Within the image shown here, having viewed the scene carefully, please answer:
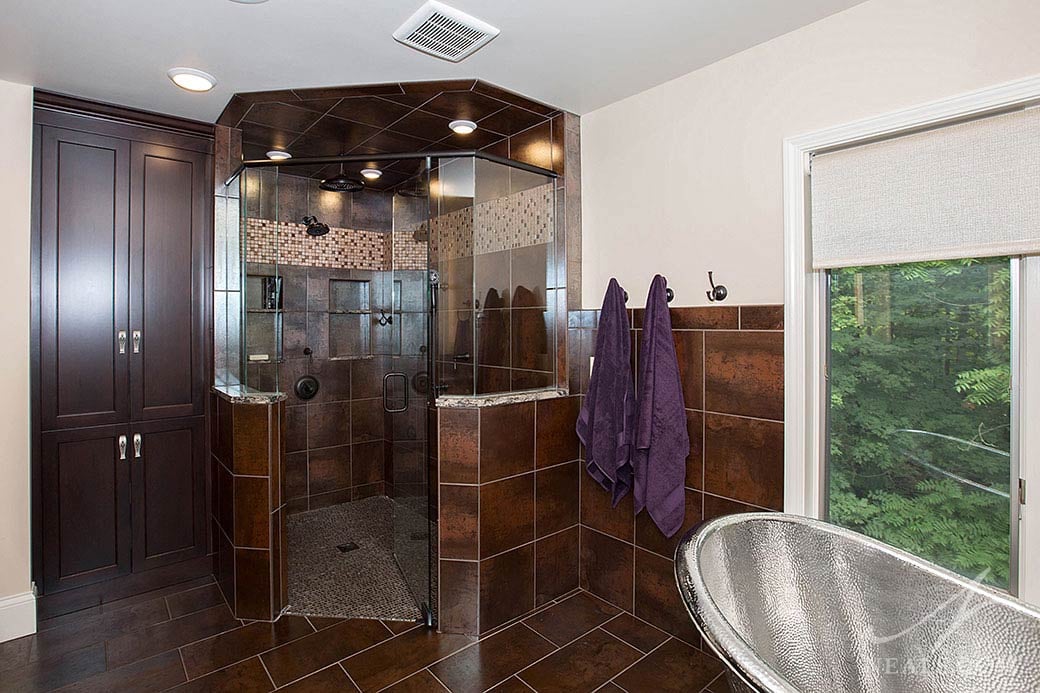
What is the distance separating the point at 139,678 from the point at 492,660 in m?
1.39

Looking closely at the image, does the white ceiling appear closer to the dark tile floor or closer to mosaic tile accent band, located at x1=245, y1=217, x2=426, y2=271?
mosaic tile accent band, located at x1=245, y1=217, x2=426, y2=271

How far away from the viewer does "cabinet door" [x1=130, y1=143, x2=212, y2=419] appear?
290cm

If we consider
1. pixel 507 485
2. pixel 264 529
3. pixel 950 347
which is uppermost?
pixel 950 347

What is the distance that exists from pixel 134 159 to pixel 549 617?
3.08m

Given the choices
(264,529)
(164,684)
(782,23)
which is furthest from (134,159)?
(782,23)

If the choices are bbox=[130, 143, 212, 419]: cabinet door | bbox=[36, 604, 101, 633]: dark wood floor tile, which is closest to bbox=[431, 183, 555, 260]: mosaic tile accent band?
bbox=[130, 143, 212, 419]: cabinet door

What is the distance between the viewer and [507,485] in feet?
8.77

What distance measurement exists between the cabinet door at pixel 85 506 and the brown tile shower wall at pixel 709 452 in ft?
7.87

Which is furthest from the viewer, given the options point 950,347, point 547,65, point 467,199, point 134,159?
point 134,159

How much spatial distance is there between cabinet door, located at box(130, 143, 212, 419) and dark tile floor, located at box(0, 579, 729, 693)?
1035mm

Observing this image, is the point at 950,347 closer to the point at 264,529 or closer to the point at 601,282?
the point at 601,282

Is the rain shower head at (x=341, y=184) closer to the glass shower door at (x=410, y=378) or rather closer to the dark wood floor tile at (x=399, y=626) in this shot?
the glass shower door at (x=410, y=378)

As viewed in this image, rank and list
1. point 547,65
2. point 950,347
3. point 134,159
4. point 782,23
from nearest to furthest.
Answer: point 950,347 → point 782,23 → point 547,65 → point 134,159

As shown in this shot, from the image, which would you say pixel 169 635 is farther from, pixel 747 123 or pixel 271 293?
pixel 747 123
